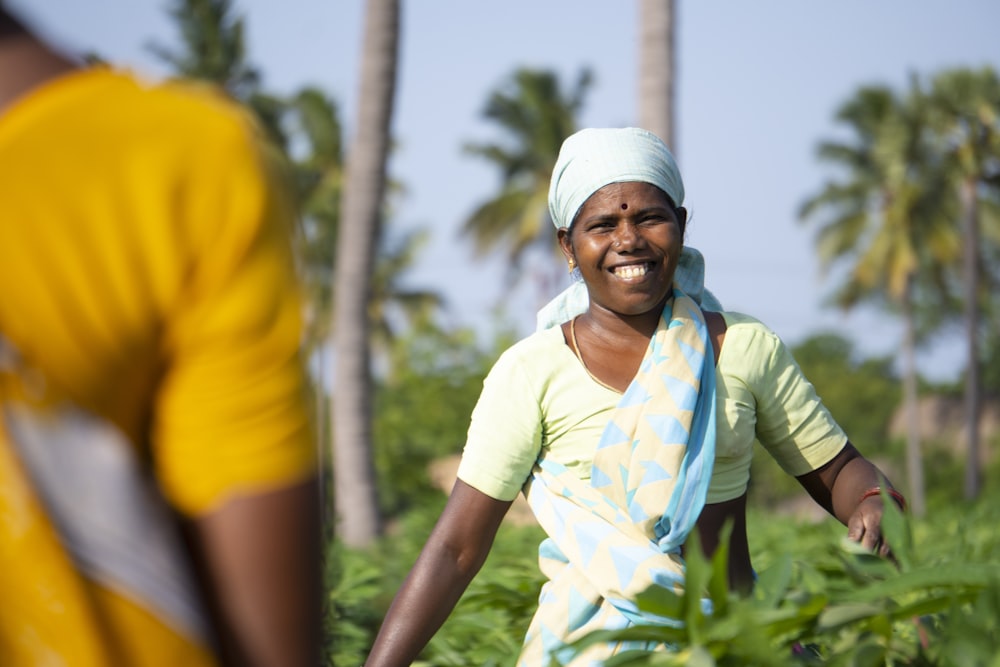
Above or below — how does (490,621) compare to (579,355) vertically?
below

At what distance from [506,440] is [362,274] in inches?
352

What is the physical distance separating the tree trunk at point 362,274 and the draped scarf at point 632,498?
28.9 ft

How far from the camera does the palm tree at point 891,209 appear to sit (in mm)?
36719

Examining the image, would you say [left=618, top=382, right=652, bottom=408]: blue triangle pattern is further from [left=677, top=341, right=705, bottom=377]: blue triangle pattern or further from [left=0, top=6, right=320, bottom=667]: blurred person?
[left=0, top=6, right=320, bottom=667]: blurred person

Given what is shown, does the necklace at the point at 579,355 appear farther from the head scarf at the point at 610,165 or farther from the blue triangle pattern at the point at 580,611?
the blue triangle pattern at the point at 580,611

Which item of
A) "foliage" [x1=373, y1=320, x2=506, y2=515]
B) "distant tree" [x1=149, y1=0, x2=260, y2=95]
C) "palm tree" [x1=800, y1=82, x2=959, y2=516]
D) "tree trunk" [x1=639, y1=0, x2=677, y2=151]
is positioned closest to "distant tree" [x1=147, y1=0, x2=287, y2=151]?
"distant tree" [x1=149, y1=0, x2=260, y2=95]

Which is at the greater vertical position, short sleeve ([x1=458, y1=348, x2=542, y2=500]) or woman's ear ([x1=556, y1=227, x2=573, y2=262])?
woman's ear ([x1=556, y1=227, x2=573, y2=262])

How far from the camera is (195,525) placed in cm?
108

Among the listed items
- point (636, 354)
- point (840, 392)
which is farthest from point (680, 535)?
point (840, 392)

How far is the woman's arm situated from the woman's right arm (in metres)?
0.70

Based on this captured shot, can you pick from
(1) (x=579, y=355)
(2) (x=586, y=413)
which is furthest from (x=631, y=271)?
(2) (x=586, y=413)

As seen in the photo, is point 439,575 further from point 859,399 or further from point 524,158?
point 859,399

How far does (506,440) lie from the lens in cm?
295

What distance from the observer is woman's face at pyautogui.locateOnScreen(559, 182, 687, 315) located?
2.99 m
